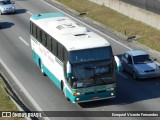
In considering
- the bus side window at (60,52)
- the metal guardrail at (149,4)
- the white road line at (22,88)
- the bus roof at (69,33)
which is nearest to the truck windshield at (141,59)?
the bus roof at (69,33)

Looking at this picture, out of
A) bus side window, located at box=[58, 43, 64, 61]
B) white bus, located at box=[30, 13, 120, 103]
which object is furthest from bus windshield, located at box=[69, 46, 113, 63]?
bus side window, located at box=[58, 43, 64, 61]

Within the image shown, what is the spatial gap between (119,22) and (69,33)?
1788 centimetres

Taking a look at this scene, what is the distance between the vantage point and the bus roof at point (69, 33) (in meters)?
22.2

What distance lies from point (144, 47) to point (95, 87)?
12.9m

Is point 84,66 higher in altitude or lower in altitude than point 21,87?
higher

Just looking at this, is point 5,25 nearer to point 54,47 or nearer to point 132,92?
point 54,47

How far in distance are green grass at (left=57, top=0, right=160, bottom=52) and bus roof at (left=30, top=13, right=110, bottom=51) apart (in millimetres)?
9956

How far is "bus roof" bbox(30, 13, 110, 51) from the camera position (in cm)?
2225

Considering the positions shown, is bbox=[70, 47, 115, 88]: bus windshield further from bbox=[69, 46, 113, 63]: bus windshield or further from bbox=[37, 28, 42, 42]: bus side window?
bbox=[37, 28, 42, 42]: bus side window

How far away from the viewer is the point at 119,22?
1623 inches

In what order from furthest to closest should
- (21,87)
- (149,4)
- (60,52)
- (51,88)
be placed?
1. (149,4)
2. (21,87)
3. (51,88)
4. (60,52)

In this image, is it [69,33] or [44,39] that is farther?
[44,39]

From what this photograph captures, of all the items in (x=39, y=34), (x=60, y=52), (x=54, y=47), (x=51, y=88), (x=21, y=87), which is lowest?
Answer: (x=21, y=87)

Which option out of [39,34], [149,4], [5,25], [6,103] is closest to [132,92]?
[39,34]
